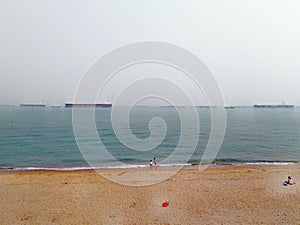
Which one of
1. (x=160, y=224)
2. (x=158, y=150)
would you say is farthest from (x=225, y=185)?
(x=158, y=150)

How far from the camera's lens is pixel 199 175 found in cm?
1678

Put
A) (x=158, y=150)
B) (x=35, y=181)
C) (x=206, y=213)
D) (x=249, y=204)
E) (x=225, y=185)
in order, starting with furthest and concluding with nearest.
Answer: (x=158, y=150) < (x=35, y=181) < (x=225, y=185) < (x=249, y=204) < (x=206, y=213)

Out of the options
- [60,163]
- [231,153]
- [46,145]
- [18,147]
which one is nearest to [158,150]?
[231,153]

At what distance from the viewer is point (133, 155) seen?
27516mm

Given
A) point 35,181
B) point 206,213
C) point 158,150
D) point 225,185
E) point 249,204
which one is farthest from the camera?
point 158,150

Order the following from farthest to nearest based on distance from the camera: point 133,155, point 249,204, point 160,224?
1. point 133,155
2. point 249,204
3. point 160,224

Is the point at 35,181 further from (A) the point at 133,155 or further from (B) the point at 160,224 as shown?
(A) the point at 133,155

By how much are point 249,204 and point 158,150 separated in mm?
20210

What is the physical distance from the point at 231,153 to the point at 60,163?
17757 mm

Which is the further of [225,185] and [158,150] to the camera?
[158,150]

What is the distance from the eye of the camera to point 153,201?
1146cm

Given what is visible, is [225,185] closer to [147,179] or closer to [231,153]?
[147,179]

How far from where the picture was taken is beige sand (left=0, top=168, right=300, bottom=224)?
31.4 feet

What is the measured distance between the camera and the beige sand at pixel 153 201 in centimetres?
957
